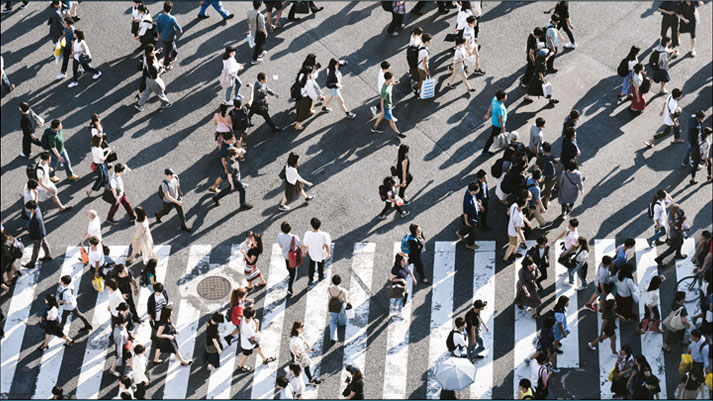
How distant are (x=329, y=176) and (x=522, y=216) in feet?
17.3

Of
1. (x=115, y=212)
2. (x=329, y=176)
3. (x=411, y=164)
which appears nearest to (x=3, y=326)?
(x=115, y=212)

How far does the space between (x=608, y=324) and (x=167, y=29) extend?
1400 centimetres

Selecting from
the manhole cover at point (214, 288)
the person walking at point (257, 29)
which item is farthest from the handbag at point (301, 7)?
the manhole cover at point (214, 288)

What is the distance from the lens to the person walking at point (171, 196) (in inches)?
1019

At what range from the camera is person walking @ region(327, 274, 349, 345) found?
2341cm

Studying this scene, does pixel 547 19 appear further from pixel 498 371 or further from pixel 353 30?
pixel 498 371

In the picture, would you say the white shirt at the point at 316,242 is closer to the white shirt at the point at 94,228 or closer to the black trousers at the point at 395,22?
the white shirt at the point at 94,228

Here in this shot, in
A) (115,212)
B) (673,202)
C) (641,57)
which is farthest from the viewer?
(641,57)

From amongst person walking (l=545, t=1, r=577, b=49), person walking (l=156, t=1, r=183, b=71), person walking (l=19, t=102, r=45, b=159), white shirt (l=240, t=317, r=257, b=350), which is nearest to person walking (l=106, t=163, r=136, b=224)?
person walking (l=19, t=102, r=45, b=159)

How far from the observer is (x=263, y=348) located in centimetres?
2414

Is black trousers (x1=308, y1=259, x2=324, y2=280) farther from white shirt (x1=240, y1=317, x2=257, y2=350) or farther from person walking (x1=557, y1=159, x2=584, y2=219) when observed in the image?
person walking (x1=557, y1=159, x2=584, y2=219)

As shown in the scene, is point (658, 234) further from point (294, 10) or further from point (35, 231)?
point (35, 231)

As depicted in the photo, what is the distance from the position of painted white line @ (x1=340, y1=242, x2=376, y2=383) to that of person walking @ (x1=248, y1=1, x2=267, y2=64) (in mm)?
7181

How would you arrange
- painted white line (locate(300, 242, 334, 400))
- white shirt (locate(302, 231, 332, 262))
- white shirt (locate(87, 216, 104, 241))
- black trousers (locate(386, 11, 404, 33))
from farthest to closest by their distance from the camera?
1. black trousers (locate(386, 11, 404, 33))
2. white shirt (locate(87, 216, 104, 241))
3. white shirt (locate(302, 231, 332, 262))
4. painted white line (locate(300, 242, 334, 400))
